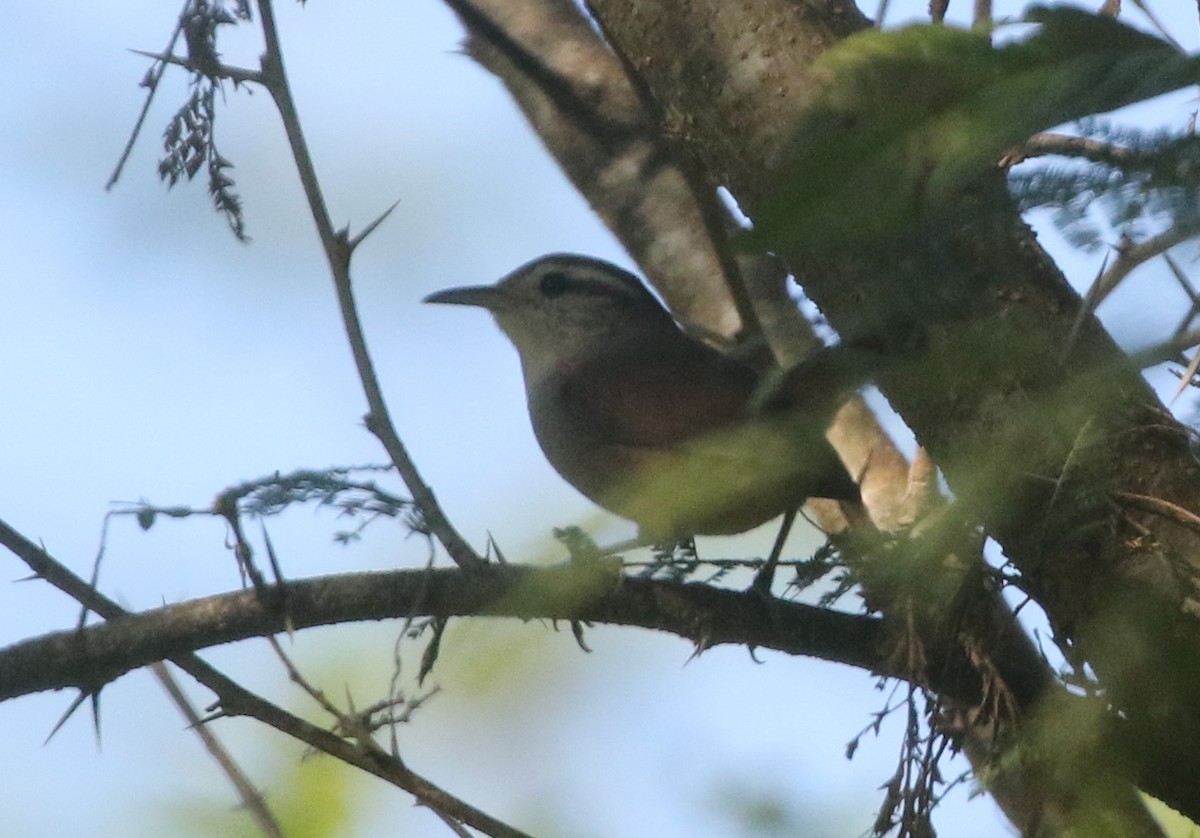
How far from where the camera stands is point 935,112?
121cm

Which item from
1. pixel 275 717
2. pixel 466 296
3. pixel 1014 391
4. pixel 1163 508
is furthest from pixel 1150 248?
pixel 466 296

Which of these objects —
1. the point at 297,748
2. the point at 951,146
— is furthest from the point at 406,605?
the point at 951,146

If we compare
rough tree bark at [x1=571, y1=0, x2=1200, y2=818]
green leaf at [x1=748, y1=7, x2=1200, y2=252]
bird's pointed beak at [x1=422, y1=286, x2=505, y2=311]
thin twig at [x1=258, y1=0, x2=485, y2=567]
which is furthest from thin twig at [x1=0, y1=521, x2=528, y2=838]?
bird's pointed beak at [x1=422, y1=286, x2=505, y2=311]

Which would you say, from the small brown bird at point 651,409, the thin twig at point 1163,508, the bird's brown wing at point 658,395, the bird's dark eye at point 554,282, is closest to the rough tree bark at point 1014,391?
the thin twig at point 1163,508

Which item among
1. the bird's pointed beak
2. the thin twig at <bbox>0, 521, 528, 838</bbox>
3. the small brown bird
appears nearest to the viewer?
the small brown bird

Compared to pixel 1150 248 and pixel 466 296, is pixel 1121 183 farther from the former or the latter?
pixel 466 296

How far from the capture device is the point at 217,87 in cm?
328

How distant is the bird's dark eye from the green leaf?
4503 millimetres

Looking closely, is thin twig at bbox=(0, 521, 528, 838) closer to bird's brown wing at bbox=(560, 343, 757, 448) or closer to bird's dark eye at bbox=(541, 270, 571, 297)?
bird's brown wing at bbox=(560, 343, 757, 448)

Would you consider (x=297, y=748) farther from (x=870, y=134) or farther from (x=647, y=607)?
(x=870, y=134)

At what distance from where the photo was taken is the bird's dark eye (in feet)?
18.8

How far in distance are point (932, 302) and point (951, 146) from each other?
23cm

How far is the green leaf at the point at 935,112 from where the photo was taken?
108 cm

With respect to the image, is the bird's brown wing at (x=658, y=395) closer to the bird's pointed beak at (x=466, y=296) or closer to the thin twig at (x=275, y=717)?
the bird's pointed beak at (x=466, y=296)
